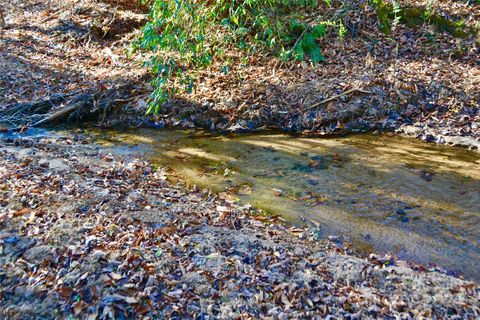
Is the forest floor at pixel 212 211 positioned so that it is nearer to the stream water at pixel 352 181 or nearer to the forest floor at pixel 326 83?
the forest floor at pixel 326 83

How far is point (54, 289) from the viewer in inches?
134

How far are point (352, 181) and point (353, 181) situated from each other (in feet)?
0.05

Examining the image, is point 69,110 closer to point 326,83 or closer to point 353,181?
point 326,83

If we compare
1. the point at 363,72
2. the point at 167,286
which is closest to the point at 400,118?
the point at 363,72

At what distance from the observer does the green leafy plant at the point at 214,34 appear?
695 centimetres

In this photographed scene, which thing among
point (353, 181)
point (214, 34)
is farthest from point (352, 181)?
point (214, 34)

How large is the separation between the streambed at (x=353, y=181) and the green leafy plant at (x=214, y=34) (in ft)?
4.12

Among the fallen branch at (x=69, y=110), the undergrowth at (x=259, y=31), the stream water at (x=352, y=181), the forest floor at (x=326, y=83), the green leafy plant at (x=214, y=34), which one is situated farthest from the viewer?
the fallen branch at (x=69, y=110)

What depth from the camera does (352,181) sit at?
20.2ft

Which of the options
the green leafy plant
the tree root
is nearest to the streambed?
the tree root

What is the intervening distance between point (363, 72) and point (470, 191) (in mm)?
4290

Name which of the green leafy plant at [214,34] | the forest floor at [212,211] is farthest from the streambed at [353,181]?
the green leafy plant at [214,34]

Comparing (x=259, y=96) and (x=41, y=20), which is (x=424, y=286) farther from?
(x=41, y=20)

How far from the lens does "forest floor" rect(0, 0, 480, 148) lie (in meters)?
8.25
